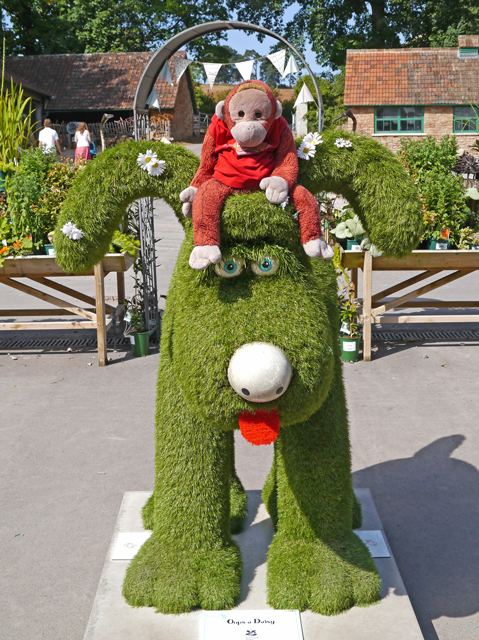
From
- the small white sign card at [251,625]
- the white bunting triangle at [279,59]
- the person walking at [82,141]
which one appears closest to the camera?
the small white sign card at [251,625]

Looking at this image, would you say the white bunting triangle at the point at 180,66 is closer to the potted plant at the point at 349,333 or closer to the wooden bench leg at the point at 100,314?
the wooden bench leg at the point at 100,314

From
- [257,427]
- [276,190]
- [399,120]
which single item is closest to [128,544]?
[257,427]

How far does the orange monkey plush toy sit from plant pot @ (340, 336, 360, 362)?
4.42m

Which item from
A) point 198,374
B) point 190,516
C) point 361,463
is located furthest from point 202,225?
point 361,463

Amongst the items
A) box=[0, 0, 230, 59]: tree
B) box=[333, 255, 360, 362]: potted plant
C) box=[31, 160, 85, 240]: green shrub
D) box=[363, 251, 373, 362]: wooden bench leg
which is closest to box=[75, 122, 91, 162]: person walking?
box=[31, 160, 85, 240]: green shrub

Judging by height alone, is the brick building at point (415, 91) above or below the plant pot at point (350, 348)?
above

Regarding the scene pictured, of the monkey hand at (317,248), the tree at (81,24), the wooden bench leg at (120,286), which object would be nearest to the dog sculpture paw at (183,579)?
the monkey hand at (317,248)

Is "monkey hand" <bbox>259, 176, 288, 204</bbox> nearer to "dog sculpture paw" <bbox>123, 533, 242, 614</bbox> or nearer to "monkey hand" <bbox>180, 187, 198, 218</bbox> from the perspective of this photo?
"monkey hand" <bbox>180, 187, 198, 218</bbox>

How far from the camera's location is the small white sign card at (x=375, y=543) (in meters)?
3.24

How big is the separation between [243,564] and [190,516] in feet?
1.50

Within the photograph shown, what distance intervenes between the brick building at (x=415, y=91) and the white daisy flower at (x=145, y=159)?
68.6ft

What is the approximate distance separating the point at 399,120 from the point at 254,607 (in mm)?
22328

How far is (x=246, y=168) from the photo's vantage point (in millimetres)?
2492

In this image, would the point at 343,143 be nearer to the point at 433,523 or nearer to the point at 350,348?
the point at 433,523
